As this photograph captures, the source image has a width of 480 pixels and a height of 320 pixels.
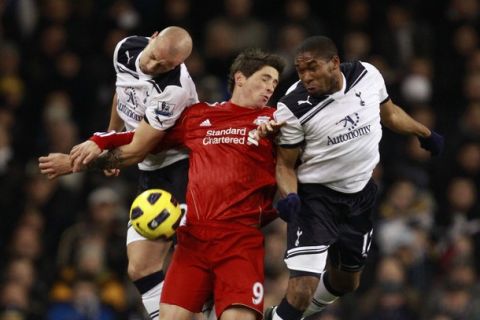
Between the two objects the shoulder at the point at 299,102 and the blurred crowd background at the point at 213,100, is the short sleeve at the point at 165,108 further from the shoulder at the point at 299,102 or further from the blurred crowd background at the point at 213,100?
the blurred crowd background at the point at 213,100

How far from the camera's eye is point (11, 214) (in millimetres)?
14273

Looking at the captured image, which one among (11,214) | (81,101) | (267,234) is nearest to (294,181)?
(267,234)

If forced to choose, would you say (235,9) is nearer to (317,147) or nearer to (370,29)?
(370,29)

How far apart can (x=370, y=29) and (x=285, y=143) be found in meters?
7.20

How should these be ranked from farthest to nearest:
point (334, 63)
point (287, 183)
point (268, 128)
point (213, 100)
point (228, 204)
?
point (213, 100)
point (228, 204)
point (287, 183)
point (334, 63)
point (268, 128)

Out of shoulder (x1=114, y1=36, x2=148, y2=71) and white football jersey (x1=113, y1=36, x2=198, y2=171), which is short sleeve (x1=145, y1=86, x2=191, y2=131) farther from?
shoulder (x1=114, y1=36, x2=148, y2=71)

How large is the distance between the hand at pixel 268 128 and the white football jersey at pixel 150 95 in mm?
761

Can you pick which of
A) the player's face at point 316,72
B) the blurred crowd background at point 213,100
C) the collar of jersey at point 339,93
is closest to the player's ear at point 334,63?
the player's face at point 316,72

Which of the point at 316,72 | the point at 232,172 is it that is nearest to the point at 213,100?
the point at 232,172

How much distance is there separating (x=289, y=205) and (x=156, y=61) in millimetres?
1416

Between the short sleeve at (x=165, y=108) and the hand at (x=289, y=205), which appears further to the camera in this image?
the short sleeve at (x=165, y=108)

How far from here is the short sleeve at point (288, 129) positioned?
9.53 meters

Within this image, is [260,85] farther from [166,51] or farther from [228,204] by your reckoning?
[228,204]

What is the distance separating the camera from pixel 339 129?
31.6 feet
